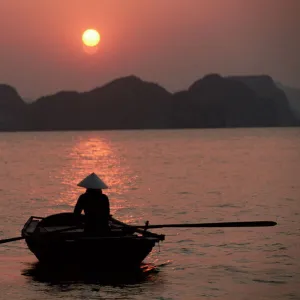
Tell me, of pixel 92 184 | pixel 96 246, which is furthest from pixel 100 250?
pixel 92 184

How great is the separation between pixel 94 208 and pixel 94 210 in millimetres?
52

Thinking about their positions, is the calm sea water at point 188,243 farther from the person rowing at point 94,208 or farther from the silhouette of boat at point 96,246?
the person rowing at point 94,208

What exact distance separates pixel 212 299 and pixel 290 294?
2035 millimetres

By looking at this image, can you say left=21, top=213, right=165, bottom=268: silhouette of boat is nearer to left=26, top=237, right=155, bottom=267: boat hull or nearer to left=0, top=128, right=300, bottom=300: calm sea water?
left=26, top=237, right=155, bottom=267: boat hull

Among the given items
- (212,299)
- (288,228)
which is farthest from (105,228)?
(288,228)

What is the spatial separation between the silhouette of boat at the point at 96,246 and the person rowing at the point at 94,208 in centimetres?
22

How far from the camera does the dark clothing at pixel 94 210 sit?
20.9 metres

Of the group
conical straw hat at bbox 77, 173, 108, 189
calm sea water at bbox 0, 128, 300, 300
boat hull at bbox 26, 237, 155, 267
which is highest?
conical straw hat at bbox 77, 173, 108, 189

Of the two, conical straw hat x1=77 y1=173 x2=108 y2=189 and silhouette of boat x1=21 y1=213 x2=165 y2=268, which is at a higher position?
conical straw hat x1=77 y1=173 x2=108 y2=189

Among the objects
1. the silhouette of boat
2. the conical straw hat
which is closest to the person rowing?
the conical straw hat

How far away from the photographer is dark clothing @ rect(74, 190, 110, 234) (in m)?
20.9

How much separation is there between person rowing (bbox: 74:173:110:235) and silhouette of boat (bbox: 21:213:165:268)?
0.74 ft

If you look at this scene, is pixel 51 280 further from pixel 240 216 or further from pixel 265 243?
pixel 240 216

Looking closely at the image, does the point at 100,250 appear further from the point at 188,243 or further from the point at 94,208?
the point at 188,243
